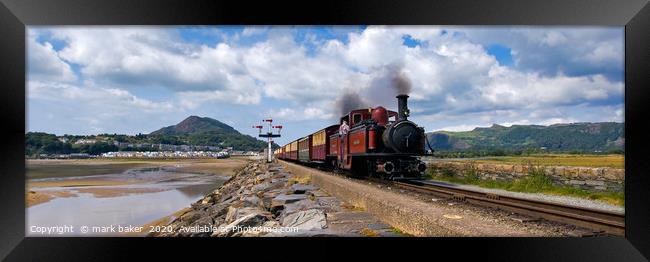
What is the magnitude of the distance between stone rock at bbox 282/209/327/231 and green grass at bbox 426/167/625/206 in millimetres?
7395

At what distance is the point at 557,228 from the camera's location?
7133 millimetres

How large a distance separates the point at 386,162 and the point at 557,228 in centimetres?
862

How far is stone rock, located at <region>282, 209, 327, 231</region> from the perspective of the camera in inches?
300

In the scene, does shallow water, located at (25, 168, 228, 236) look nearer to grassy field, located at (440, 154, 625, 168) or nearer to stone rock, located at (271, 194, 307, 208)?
stone rock, located at (271, 194, 307, 208)

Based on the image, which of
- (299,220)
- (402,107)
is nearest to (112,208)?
(402,107)

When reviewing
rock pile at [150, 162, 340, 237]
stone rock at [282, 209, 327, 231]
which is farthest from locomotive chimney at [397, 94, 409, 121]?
stone rock at [282, 209, 327, 231]

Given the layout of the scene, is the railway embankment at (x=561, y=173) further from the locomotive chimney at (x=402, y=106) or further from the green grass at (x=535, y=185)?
the locomotive chimney at (x=402, y=106)

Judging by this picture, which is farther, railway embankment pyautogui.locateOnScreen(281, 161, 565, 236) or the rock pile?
the rock pile

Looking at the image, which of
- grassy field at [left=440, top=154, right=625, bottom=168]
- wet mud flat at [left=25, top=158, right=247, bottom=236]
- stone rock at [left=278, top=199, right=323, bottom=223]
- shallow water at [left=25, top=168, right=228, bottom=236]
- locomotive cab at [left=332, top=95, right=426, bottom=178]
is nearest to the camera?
stone rock at [left=278, top=199, right=323, bottom=223]

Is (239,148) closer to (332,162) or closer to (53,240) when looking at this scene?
(332,162)
